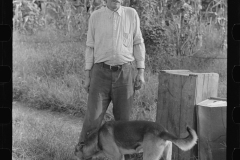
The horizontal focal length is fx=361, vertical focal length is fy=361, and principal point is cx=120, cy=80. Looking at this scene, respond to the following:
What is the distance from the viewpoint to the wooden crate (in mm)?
4352

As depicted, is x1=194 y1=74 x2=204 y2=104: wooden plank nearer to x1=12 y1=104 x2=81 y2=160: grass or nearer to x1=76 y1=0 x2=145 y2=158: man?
x1=76 y1=0 x2=145 y2=158: man

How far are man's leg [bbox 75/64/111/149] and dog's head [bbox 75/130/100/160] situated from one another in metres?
0.18

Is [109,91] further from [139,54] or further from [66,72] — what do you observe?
[66,72]

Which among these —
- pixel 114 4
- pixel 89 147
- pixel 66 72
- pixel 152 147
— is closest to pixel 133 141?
pixel 152 147

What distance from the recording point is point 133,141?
404 cm

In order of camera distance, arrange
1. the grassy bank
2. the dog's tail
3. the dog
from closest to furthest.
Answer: the dog's tail
the dog
the grassy bank

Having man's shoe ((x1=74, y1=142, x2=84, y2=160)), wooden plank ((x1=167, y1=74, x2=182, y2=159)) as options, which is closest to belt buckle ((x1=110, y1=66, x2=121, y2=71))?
wooden plank ((x1=167, y1=74, x2=182, y2=159))

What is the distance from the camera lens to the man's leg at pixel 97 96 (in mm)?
4301

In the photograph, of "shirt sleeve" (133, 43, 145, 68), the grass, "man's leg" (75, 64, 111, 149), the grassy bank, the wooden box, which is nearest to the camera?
the wooden box

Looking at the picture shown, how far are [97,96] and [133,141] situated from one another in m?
0.74

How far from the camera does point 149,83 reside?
729 centimetres
